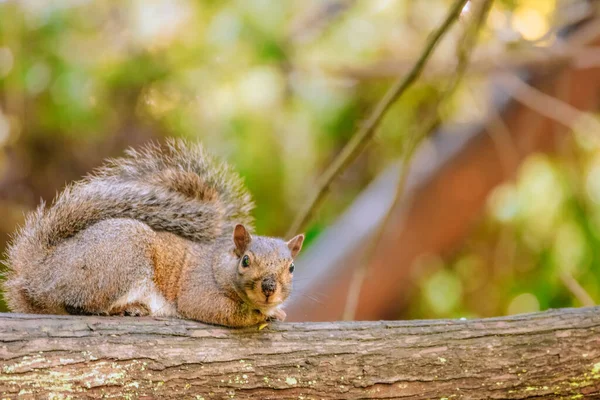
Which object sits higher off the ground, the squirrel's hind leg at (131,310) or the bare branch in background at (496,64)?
the bare branch in background at (496,64)

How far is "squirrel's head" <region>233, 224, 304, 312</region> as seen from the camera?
226 centimetres

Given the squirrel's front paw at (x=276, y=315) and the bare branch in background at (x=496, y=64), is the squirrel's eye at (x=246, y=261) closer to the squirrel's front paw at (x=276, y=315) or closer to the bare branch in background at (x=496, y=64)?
the squirrel's front paw at (x=276, y=315)

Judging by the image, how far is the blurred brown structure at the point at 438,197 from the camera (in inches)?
183

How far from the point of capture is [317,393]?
2.17 metres

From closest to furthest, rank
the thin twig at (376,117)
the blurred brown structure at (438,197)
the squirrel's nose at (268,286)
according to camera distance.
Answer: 1. the squirrel's nose at (268,286)
2. the thin twig at (376,117)
3. the blurred brown structure at (438,197)

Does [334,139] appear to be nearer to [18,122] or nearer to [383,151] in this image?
[383,151]

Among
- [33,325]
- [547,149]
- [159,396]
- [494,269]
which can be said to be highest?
[547,149]

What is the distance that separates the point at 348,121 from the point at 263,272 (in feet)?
10.1

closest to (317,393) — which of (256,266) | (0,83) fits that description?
(256,266)

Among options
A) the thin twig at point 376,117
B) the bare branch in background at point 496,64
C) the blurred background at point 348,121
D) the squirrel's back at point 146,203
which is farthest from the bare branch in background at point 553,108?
the squirrel's back at point 146,203

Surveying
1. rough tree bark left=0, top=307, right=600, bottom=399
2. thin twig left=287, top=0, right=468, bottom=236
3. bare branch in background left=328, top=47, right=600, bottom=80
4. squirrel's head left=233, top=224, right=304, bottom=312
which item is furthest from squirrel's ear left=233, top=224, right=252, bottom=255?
bare branch in background left=328, top=47, right=600, bottom=80

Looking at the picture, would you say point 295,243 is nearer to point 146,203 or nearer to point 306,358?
point 306,358

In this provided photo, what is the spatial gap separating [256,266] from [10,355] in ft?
2.64

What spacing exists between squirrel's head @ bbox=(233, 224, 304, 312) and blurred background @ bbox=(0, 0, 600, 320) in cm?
193
